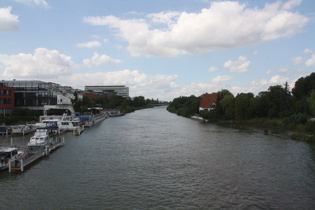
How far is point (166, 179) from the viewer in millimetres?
19609

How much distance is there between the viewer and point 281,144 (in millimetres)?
33688

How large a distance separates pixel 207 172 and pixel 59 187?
10835mm

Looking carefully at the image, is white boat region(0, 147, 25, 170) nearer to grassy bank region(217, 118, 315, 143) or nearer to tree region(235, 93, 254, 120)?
grassy bank region(217, 118, 315, 143)

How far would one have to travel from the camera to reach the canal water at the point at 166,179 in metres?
15.6

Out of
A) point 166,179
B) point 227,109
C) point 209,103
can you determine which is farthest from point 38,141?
point 209,103

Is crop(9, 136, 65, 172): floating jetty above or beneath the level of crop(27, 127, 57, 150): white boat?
beneath

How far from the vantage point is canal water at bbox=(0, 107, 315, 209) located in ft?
51.1

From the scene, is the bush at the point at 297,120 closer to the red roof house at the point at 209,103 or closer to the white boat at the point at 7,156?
the red roof house at the point at 209,103

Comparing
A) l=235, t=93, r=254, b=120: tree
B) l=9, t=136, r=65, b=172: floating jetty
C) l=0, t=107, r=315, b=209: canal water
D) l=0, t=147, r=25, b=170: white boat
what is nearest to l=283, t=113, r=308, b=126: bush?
l=235, t=93, r=254, b=120: tree

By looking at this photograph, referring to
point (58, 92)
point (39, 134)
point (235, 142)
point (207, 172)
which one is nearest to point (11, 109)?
point (58, 92)

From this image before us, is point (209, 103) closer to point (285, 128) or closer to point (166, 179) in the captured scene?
point (285, 128)

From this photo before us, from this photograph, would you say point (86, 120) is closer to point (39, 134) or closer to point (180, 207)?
point (39, 134)

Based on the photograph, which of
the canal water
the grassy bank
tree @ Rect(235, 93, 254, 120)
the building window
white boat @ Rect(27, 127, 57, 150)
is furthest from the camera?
tree @ Rect(235, 93, 254, 120)

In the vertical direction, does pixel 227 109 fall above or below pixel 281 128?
above
